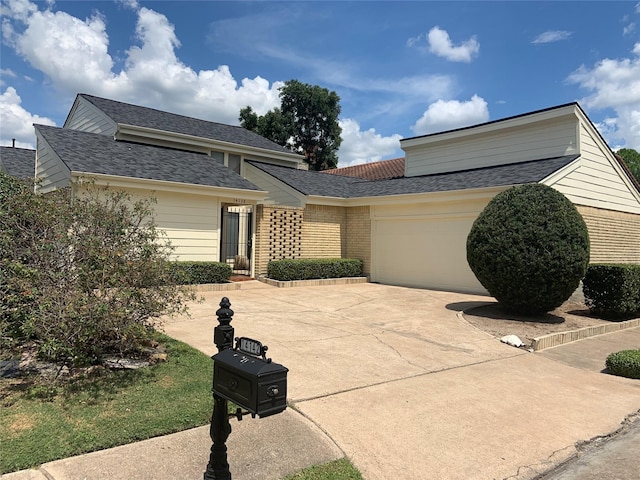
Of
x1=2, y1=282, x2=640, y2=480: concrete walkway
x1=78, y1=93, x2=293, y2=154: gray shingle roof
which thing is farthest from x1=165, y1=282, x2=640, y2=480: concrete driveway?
x1=78, y1=93, x2=293, y2=154: gray shingle roof

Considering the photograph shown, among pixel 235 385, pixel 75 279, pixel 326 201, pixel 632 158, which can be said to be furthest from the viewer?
pixel 632 158

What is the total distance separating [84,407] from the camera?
4.03 m

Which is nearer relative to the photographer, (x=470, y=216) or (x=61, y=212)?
(x=61, y=212)

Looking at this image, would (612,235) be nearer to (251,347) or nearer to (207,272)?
(207,272)

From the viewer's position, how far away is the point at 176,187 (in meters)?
12.9

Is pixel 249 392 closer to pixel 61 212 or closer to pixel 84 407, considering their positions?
pixel 84 407

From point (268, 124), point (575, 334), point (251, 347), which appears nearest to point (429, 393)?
Answer: point (251, 347)

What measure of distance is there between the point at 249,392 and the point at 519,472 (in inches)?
97.6

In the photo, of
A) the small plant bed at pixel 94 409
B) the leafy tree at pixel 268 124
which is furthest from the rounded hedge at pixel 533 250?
the leafy tree at pixel 268 124

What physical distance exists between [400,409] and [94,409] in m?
3.00

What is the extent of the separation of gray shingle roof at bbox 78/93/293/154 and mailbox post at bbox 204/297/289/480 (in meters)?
17.3

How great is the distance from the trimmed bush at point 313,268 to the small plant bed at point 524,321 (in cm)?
589

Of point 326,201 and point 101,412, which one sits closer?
point 101,412

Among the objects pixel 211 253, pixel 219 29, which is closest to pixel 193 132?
pixel 219 29
